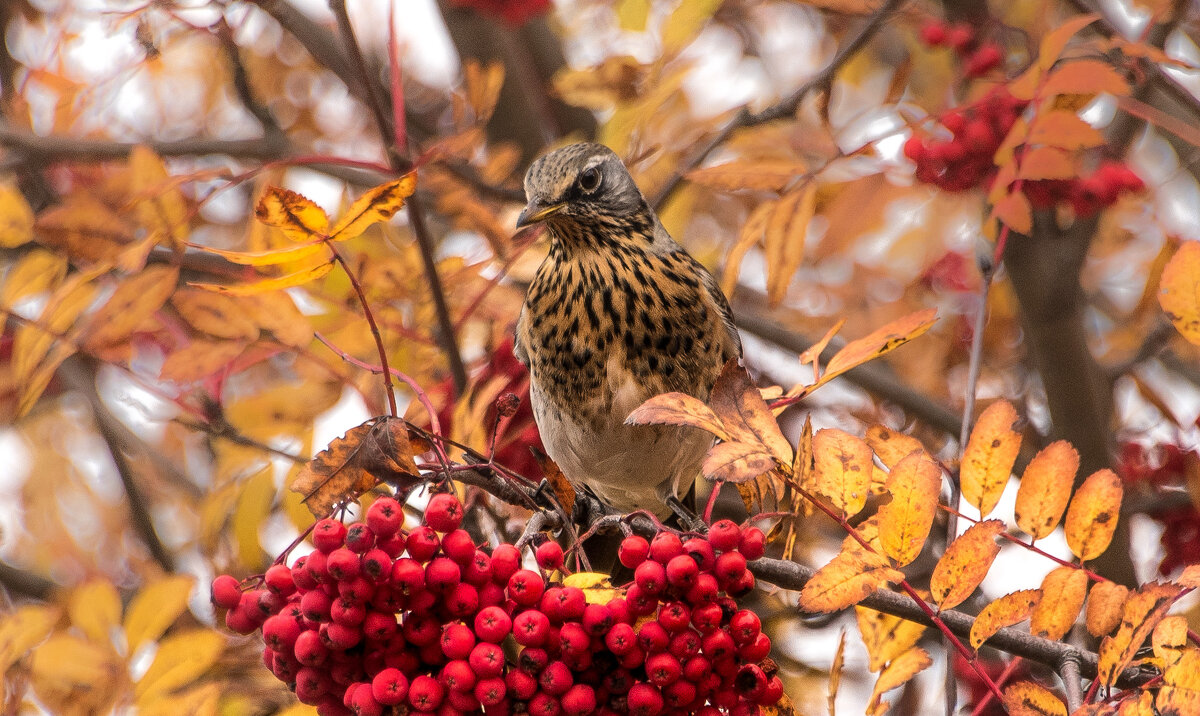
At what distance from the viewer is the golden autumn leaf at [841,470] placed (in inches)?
60.7

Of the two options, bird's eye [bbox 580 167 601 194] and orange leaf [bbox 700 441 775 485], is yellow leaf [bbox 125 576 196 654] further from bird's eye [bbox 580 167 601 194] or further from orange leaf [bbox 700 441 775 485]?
bird's eye [bbox 580 167 601 194]

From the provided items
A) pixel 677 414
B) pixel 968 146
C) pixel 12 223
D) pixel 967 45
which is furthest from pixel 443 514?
pixel 967 45

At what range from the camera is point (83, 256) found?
7.30 feet

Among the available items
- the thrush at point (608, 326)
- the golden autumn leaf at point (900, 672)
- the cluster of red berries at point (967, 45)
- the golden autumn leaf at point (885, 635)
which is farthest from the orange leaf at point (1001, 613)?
the cluster of red berries at point (967, 45)

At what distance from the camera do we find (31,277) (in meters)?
2.25

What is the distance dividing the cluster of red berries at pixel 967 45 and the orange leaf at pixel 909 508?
217 centimetres

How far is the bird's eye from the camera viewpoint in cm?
270

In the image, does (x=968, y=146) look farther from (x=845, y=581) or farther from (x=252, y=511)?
(x=252, y=511)

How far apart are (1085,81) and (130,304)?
1832 millimetres

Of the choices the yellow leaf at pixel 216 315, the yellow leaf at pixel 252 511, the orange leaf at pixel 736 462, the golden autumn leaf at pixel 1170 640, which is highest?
the orange leaf at pixel 736 462

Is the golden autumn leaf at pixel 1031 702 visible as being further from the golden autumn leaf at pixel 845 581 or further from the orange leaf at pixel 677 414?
the orange leaf at pixel 677 414

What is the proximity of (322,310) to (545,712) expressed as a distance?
144 centimetres

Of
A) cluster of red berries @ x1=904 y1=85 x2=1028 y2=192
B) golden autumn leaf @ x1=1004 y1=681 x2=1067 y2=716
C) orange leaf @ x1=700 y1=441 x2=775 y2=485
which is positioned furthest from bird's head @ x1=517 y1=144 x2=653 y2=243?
golden autumn leaf @ x1=1004 y1=681 x2=1067 y2=716

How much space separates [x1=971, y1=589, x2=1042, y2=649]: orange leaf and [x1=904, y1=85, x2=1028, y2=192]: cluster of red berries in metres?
1.66
